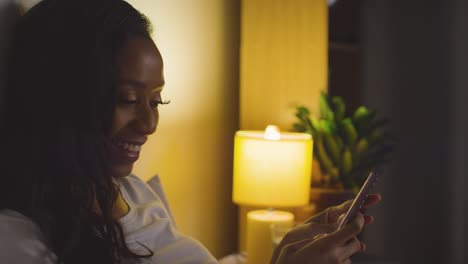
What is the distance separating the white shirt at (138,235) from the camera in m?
0.82

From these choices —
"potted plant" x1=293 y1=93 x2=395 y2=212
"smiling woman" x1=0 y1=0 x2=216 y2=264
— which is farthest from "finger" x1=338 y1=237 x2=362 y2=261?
"potted plant" x1=293 y1=93 x2=395 y2=212

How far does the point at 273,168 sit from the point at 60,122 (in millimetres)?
899

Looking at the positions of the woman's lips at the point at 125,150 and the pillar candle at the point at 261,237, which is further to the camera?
the pillar candle at the point at 261,237

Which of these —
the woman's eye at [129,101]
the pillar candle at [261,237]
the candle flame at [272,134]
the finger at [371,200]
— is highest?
the woman's eye at [129,101]

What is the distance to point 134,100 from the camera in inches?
39.8

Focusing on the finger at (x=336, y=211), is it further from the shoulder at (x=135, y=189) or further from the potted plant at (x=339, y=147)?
the potted plant at (x=339, y=147)

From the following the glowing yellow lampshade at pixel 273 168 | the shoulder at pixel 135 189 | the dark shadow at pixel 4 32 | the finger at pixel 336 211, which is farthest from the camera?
the glowing yellow lampshade at pixel 273 168

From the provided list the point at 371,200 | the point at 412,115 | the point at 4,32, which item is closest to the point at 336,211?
the point at 371,200

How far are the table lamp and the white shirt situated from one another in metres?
0.36

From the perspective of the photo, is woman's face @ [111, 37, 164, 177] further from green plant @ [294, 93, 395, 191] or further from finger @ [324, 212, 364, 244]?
green plant @ [294, 93, 395, 191]

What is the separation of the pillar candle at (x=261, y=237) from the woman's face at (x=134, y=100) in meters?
0.71

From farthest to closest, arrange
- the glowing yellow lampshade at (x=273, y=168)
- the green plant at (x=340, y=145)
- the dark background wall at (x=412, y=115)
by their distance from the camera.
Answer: the dark background wall at (x=412, y=115)
the green plant at (x=340, y=145)
the glowing yellow lampshade at (x=273, y=168)

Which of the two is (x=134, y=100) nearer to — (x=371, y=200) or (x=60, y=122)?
(x=60, y=122)

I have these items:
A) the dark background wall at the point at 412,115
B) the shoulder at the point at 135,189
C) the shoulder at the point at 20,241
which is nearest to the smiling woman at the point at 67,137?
the shoulder at the point at 20,241
